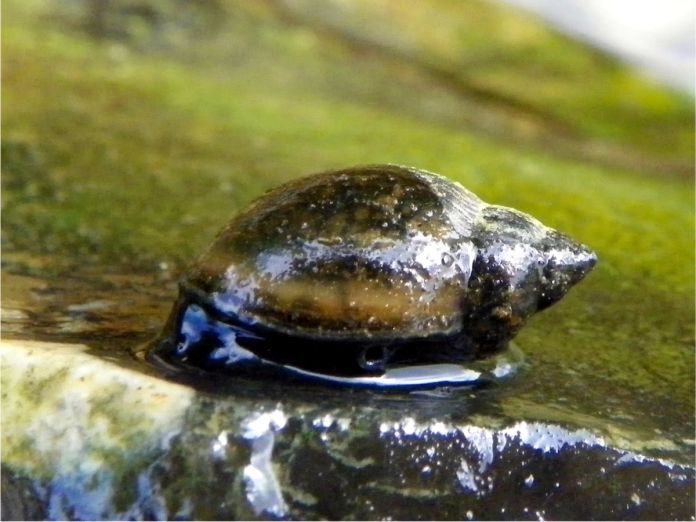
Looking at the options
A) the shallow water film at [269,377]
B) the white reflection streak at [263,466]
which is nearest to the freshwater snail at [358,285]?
the shallow water film at [269,377]

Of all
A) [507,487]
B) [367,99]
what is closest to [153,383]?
[507,487]

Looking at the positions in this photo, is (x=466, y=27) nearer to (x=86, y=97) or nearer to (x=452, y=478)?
(x=86, y=97)

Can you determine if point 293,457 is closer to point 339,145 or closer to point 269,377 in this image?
point 269,377

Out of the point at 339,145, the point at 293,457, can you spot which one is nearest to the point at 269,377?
the point at 293,457

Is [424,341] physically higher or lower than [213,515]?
higher

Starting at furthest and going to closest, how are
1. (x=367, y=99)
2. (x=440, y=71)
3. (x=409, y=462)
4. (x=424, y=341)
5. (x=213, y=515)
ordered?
(x=440, y=71)
(x=367, y=99)
(x=424, y=341)
(x=409, y=462)
(x=213, y=515)

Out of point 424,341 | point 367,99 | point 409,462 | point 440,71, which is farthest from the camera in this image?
point 440,71
